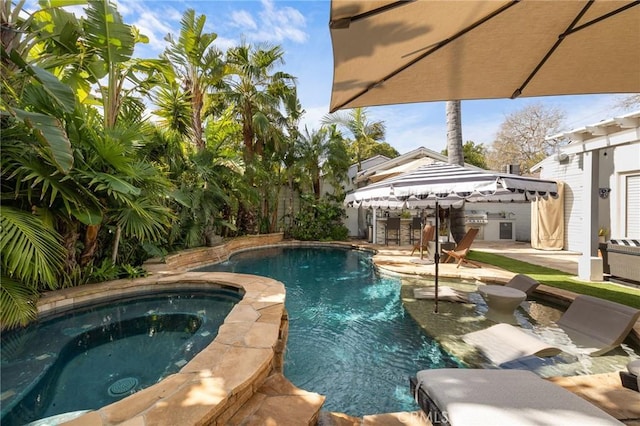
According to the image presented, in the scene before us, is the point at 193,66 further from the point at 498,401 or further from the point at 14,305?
the point at 498,401

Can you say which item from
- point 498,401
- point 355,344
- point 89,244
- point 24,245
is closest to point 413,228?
point 355,344

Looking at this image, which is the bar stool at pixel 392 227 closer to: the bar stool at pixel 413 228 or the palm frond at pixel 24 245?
the bar stool at pixel 413 228

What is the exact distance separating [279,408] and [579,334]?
14.2 ft

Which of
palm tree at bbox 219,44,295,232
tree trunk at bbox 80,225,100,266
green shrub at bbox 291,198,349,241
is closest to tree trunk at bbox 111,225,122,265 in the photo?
tree trunk at bbox 80,225,100,266

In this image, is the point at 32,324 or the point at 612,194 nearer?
the point at 32,324

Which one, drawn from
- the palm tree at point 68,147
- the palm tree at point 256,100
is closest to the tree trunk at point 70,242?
the palm tree at point 68,147

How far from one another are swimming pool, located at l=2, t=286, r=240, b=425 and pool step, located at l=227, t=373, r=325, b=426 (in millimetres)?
1431

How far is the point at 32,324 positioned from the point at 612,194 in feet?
52.6

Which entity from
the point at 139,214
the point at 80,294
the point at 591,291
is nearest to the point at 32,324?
the point at 80,294

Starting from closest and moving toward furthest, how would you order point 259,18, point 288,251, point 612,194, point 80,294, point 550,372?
point 550,372 → point 80,294 → point 259,18 → point 612,194 → point 288,251

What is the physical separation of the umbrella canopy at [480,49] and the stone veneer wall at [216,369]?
2843 millimetres

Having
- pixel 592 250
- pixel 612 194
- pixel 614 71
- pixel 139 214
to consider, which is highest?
pixel 614 71

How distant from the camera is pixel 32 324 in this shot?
4.84 meters

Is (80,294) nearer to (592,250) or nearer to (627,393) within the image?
(627,393)
